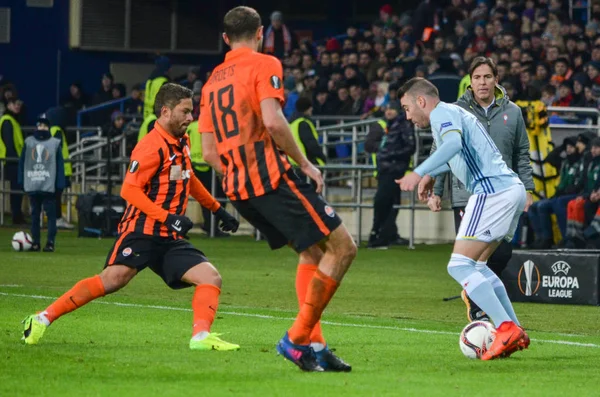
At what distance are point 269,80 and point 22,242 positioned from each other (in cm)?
1206

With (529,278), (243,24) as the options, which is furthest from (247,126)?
(529,278)

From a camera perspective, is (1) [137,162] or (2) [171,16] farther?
(2) [171,16]

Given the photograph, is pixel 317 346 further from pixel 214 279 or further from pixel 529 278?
pixel 529 278

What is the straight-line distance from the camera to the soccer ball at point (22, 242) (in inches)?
758

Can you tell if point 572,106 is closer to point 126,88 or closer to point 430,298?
point 430,298

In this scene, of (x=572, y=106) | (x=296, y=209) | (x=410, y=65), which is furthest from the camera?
(x=410, y=65)

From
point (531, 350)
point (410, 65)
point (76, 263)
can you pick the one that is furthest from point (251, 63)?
point (410, 65)

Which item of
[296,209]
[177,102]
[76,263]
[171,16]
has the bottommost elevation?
[76,263]

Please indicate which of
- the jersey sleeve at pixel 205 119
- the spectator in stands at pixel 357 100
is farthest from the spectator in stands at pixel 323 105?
the jersey sleeve at pixel 205 119

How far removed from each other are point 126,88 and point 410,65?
9.97 metres

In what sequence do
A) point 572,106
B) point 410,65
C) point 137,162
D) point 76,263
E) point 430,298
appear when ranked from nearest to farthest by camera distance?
point 137,162
point 430,298
point 76,263
point 572,106
point 410,65

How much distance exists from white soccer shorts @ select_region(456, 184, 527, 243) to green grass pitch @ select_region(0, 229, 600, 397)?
2.62 feet

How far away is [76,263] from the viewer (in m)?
17.3

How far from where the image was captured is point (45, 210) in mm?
19688
